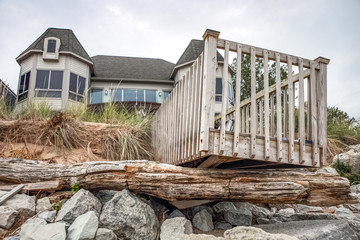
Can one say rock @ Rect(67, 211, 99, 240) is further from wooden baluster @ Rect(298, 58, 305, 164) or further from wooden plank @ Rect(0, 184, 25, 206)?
wooden baluster @ Rect(298, 58, 305, 164)

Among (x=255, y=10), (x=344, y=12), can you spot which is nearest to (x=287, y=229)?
(x=344, y=12)

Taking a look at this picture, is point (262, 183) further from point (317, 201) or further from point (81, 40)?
point (81, 40)

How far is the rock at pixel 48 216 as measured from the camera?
286 centimetres

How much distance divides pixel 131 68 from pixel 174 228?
619 inches

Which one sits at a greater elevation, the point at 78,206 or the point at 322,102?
the point at 322,102

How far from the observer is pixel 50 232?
101 inches

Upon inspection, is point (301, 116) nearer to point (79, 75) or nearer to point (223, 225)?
point (223, 225)

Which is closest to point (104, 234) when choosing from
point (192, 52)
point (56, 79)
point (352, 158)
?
point (352, 158)

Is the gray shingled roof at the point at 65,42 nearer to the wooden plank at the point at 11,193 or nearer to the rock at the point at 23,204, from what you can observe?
the wooden plank at the point at 11,193

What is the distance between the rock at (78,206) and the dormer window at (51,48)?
1262 cm

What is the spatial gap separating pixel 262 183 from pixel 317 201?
69cm

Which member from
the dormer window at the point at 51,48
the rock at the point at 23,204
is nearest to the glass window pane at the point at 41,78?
the dormer window at the point at 51,48

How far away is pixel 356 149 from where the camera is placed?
6707 mm

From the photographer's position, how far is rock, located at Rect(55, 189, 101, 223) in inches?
112
